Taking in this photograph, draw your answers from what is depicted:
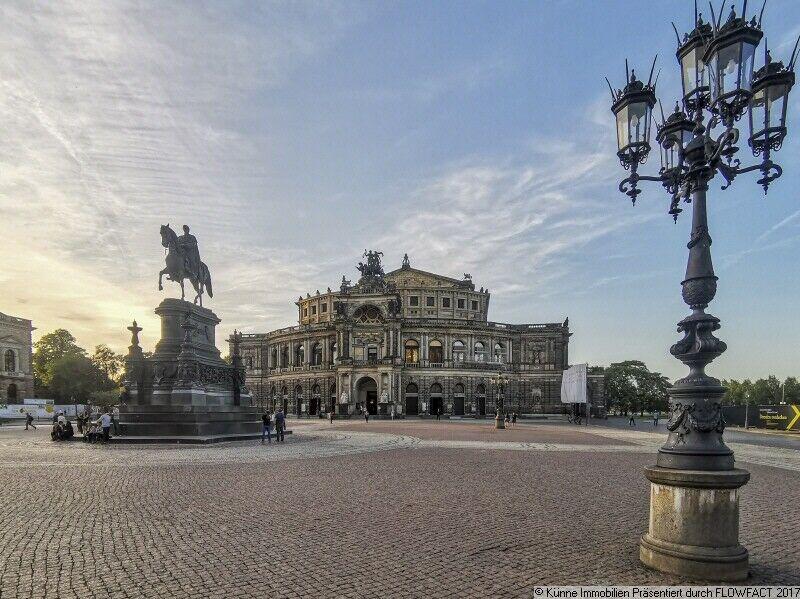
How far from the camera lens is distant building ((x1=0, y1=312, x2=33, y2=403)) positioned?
74312mm

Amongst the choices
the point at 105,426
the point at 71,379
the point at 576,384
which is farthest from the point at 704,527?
the point at 71,379

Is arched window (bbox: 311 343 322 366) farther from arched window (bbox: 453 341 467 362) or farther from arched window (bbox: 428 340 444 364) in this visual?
arched window (bbox: 453 341 467 362)

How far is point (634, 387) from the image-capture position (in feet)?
376

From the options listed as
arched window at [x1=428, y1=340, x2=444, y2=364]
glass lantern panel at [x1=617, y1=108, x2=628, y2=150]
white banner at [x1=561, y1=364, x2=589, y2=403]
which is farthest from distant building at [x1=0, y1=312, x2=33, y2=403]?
glass lantern panel at [x1=617, y1=108, x2=628, y2=150]

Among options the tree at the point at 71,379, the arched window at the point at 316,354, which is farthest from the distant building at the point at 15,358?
the arched window at the point at 316,354

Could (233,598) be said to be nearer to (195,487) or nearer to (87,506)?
(87,506)

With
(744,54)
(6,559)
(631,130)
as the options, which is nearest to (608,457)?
(631,130)

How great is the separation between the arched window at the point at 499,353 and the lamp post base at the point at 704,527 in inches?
2892

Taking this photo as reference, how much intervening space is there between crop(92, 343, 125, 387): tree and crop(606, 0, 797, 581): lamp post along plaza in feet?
339

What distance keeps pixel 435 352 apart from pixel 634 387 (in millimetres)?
61194

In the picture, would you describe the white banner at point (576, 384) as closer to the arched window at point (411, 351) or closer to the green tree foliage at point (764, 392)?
the arched window at point (411, 351)

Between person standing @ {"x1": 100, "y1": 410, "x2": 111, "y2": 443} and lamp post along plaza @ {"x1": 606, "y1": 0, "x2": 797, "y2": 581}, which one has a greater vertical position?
lamp post along plaza @ {"x1": 606, "y1": 0, "x2": 797, "y2": 581}

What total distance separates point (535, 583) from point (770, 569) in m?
2.89

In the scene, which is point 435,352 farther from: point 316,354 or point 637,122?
point 637,122
